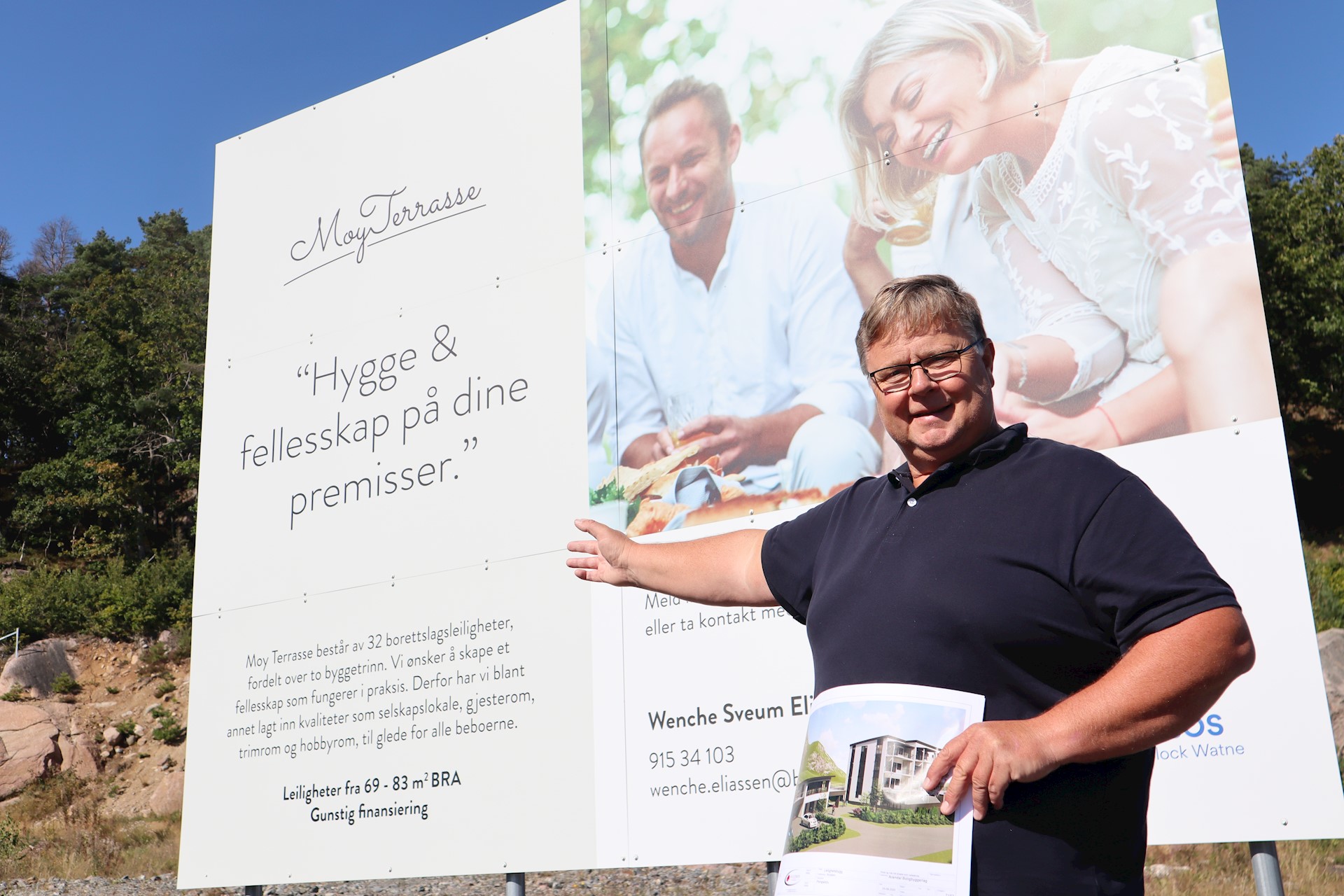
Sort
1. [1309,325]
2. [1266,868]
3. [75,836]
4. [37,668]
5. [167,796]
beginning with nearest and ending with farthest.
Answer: [1266,868], [75,836], [1309,325], [167,796], [37,668]

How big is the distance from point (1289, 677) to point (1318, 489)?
53.1ft

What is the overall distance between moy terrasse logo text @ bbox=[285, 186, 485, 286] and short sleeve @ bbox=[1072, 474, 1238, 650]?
305 centimetres

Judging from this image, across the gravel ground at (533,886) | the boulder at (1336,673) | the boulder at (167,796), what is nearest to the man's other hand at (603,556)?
the gravel ground at (533,886)

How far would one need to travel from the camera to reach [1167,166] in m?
2.62

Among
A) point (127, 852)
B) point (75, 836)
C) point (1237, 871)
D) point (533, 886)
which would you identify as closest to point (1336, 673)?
point (1237, 871)

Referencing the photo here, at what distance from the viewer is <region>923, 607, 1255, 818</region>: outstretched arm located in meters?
1.15

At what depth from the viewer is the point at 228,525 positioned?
430 cm

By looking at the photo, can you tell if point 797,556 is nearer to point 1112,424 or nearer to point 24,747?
point 1112,424

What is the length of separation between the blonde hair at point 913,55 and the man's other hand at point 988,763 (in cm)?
204

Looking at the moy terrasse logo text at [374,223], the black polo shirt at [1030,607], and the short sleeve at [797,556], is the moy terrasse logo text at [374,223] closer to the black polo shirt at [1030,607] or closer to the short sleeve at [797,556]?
the short sleeve at [797,556]

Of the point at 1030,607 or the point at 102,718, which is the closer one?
the point at 1030,607

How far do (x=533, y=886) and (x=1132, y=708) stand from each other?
7.66 m

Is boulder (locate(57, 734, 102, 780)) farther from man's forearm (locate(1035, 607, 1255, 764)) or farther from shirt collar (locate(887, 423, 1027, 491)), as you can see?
man's forearm (locate(1035, 607, 1255, 764))

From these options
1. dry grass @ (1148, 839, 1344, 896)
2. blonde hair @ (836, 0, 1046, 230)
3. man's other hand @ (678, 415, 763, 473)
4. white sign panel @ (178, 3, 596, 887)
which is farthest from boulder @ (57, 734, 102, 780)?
blonde hair @ (836, 0, 1046, 230)
